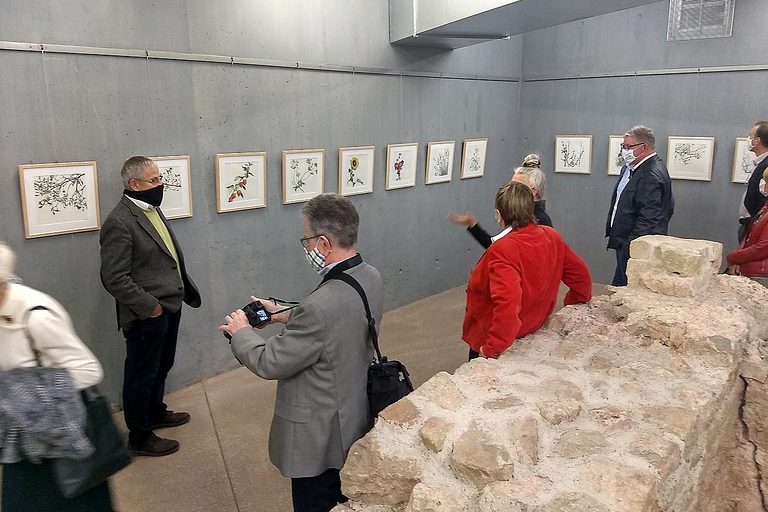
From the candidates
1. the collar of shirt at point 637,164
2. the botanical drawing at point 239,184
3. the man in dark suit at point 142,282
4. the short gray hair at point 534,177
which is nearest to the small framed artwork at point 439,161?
the collar of shirt at point 637,164

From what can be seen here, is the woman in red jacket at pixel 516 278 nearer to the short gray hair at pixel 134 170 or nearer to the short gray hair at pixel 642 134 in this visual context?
the short gray hair at pixel 134 170

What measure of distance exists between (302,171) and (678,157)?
507 centimetres

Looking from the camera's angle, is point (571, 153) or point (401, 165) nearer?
point (401, 165)

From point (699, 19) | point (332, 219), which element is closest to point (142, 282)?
point (332, 219)

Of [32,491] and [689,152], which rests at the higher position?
[689,152]

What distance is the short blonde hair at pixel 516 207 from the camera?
11.4ft

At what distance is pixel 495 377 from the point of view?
2812 mm

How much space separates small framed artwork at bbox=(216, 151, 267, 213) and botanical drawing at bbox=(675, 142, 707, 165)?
5.48 m

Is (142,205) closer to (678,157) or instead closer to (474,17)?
(474,17)

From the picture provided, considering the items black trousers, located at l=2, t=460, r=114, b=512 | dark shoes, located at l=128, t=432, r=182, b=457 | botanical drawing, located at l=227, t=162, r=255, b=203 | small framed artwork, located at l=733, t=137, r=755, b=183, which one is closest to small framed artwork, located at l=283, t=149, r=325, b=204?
botanical drawing, located at l=227, t=162, r=255, b=203

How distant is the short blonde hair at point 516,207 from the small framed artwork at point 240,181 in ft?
9.05

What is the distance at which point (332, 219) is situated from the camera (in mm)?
2654

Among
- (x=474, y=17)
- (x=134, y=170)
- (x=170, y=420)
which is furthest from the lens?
(x=474, y=17)

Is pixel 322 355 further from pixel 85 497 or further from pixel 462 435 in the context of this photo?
pixel 85 497
